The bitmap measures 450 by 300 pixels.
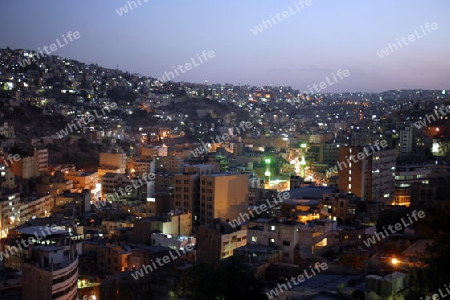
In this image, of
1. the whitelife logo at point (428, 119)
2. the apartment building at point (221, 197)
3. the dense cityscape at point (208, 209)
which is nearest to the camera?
the dense cityscape at point (208, 209)

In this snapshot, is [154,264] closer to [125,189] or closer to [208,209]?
[208,209]

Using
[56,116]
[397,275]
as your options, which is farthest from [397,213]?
[56,116]

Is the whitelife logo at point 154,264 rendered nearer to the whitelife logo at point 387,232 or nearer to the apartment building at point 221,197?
the whitelife logo at point 387,232

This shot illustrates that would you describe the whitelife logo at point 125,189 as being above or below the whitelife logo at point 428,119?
below

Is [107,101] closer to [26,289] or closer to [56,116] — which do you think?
[56,116]

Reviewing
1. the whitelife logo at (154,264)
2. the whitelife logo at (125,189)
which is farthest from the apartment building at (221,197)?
the whitelife logo at (125,189)

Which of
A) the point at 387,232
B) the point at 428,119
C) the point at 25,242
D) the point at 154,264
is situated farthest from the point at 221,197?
the point at 428,119

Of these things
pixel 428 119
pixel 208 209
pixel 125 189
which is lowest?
pixel 208 209

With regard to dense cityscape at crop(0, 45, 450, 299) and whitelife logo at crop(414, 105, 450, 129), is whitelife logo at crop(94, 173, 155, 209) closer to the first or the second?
dense cityscape at crop(0, 45, 450, 299)

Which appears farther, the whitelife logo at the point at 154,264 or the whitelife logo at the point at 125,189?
the whitelife logo at the point at 125,189

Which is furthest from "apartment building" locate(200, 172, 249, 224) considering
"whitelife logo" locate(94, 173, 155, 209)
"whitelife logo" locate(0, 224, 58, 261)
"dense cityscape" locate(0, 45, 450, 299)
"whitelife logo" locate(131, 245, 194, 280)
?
"whitelife logo" locate(0, 224, 58, 261)

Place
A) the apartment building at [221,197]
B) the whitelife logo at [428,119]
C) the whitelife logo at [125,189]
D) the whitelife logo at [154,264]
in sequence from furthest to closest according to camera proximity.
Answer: the whitelife logo at [428,119] → the whitelife logo at [125,189] → the apartment building at [221,197] → the whitelife logo at [154,264]
